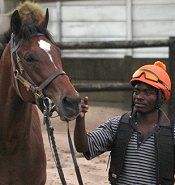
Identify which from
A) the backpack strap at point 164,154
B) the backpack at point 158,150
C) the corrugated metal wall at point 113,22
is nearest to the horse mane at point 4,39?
the backpack at point 158,150

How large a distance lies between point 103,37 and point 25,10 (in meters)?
6.54

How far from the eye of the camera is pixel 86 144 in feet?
9.64

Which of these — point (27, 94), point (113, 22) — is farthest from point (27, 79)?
point (113, 22)

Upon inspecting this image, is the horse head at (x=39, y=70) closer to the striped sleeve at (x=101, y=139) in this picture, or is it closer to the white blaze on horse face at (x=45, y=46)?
the white blaze on horse face at (x=45, y=46)

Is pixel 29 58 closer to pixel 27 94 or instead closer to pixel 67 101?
pixel 27 94

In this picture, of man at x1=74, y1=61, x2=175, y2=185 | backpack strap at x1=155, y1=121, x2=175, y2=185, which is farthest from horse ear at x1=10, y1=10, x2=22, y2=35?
backpack strap at x1=155, y1=121, x2=175, y2=185

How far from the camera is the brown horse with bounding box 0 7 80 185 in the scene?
297 centimetres

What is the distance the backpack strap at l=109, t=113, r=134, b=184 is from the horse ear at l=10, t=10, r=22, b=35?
3.02ft

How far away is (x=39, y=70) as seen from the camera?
308 centimetres

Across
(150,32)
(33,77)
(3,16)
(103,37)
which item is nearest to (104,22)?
(103,37)

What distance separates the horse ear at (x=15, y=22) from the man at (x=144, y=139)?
32.8 inches

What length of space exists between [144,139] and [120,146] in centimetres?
15

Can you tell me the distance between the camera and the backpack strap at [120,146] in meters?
2.92

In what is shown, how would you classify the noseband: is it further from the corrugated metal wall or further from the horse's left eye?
the corrugated metal wall
